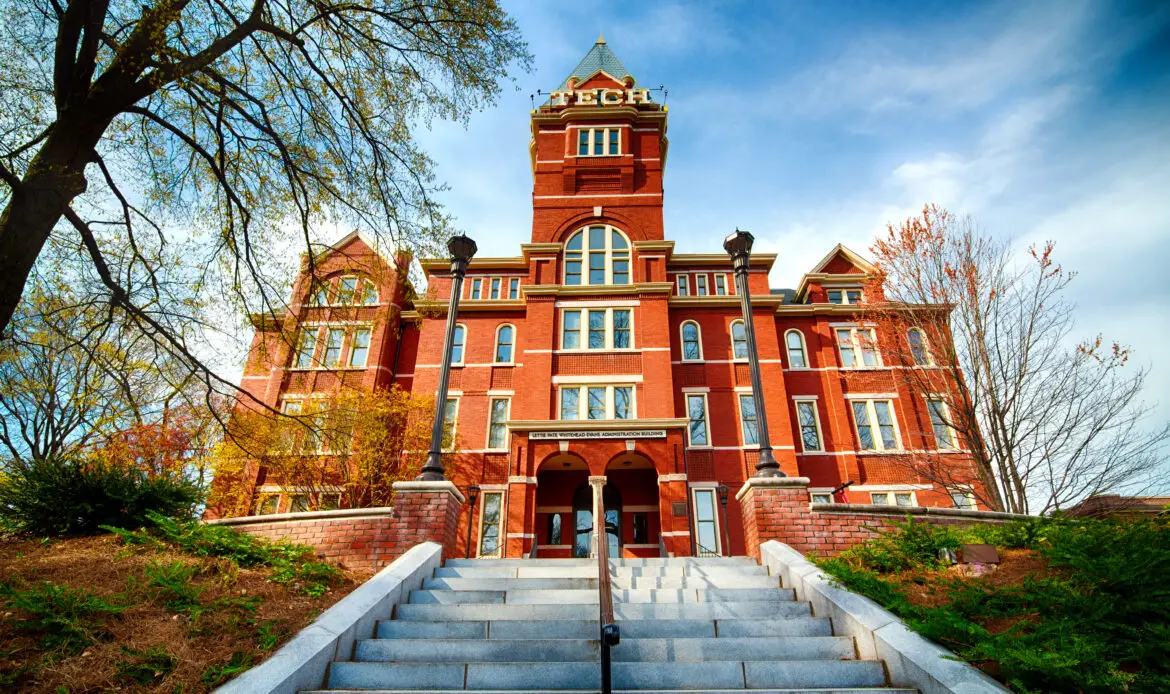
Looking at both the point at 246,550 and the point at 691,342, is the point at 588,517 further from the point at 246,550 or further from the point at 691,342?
the point at 246,550

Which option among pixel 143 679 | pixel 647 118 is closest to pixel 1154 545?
pixel 143 679

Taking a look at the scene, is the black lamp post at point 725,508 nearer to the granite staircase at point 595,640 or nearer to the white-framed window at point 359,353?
the granite staircase at point 595,640

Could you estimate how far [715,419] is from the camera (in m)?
22.1

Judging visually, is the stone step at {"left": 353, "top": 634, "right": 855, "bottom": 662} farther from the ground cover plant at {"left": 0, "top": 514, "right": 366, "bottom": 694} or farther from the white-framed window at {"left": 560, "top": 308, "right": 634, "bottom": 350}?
the white-framed window at {"left": 560, "top": 308, "right": 634, "bottom": 350}

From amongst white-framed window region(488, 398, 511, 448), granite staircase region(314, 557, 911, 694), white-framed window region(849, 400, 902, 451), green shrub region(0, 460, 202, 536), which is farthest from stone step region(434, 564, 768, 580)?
white-framed window region(849, 400, 902, 451)

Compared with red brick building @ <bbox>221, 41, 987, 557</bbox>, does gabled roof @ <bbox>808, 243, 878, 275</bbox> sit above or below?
above

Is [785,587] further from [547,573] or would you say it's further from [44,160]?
[44,160]

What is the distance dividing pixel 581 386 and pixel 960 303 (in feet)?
40.3

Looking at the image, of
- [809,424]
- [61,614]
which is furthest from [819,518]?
[809,424]

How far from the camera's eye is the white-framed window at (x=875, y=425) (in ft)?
74.3

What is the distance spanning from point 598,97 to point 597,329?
44.8ft

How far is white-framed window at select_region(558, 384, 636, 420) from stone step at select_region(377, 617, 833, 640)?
14.8 meters

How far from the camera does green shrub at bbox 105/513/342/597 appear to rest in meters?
6.60

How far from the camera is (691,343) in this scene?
938 inches
